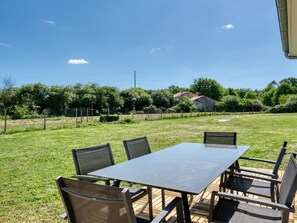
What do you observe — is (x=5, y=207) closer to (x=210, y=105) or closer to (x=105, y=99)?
(x=105, y=99)

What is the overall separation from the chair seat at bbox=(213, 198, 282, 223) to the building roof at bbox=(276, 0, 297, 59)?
1876 mm

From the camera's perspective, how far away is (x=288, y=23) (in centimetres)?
277

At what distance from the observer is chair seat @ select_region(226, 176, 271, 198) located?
93.8 inches

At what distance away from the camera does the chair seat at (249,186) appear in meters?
2.38

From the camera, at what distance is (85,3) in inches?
480

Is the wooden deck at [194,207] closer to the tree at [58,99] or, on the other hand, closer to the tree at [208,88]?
the tree at [58,99]

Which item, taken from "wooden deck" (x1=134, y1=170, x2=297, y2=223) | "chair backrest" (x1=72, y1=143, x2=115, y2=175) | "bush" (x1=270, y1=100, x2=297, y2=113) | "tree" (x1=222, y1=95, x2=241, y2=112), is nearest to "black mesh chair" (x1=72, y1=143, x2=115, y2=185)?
"chair backrest" (x1=72, y1=143, x2=115, y2=175)

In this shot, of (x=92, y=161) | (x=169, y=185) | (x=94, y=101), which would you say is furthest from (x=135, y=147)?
(x=94, y=101)

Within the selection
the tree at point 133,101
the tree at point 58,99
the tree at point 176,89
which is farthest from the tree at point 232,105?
the tree at point 58,99

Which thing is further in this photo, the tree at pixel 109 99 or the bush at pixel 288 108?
the tree at pixel 109 99

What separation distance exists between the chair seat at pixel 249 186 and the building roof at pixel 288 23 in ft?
6.06

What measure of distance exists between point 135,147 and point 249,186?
4.59 ft

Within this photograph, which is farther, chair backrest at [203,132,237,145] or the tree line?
the tree line

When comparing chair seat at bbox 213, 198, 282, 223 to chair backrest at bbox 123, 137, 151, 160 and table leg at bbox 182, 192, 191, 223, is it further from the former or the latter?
chair backrest at bbox 123, 137, 151, 160
